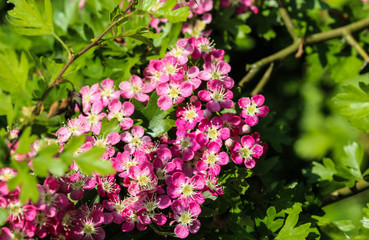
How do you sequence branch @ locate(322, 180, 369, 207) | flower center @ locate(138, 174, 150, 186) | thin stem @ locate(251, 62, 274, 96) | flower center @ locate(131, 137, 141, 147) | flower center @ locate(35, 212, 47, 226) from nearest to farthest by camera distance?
flower center @ locate(35, 212, 47, 226)
flower center @ locate(138, 174, 150, 186)
flower center @ locate(131, 137, 141, 147)
branch @ locate(322, 180, 369, 207)
thin stem @ locate(251, 62, 274, 96)

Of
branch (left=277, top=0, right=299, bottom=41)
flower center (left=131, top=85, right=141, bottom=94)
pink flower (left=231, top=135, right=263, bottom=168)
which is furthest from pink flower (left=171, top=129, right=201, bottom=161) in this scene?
branch (left=277, top=0, right=299, bottom=41)

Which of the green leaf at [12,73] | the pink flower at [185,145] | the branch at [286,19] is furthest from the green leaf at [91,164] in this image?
the branch at [286,19]

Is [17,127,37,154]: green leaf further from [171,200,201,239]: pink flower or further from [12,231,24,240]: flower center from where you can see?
[171,200,201,239]: pink flower

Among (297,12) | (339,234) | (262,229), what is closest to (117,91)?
→ (262,229)

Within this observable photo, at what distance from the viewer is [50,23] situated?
111cm

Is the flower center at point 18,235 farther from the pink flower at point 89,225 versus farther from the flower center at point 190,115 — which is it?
the flower center at point 190,115

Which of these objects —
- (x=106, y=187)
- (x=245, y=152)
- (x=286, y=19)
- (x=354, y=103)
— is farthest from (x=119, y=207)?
(x=286, y=19)

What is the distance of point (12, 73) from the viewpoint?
0.87 metres

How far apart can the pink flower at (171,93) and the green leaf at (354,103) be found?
52cm

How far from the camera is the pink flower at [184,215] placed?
3.32ft

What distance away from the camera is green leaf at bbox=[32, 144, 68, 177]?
31.2 inches

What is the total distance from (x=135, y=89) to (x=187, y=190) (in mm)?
383

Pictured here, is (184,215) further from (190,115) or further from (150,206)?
(190,115)

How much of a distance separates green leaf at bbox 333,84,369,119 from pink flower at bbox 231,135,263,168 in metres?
0.36
